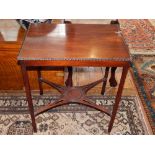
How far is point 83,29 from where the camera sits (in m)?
1.78

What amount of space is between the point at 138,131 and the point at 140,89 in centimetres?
63

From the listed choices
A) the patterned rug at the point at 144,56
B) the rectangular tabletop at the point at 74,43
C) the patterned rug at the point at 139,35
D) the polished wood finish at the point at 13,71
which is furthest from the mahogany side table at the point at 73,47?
the patterned rug at the point at 139,35

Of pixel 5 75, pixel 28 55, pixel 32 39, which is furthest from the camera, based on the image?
pixel 5 75

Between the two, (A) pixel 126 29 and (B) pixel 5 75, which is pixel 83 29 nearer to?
(B) pixel 5 75

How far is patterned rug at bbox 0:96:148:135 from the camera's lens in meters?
2.09

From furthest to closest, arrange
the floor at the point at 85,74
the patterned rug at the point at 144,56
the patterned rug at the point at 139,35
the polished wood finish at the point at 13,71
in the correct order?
the patterned rug at the point at 139,35
the patterned rug at the point at 144,56
the floor at the point at 85,74
the polished wood finish at the point at 13,71

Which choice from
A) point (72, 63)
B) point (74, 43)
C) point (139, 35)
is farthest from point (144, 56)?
point (72, 63)

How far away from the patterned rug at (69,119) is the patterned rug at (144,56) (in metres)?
0.17

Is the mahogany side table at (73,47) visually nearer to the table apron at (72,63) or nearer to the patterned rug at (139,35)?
the table apron at (72,63)

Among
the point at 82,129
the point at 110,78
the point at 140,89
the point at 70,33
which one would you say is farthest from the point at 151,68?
the point at 70,33

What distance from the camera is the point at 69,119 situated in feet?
7.22

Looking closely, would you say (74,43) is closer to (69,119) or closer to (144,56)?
(69,119)

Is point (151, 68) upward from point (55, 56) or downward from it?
downward

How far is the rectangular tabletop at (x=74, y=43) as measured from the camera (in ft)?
4.81
